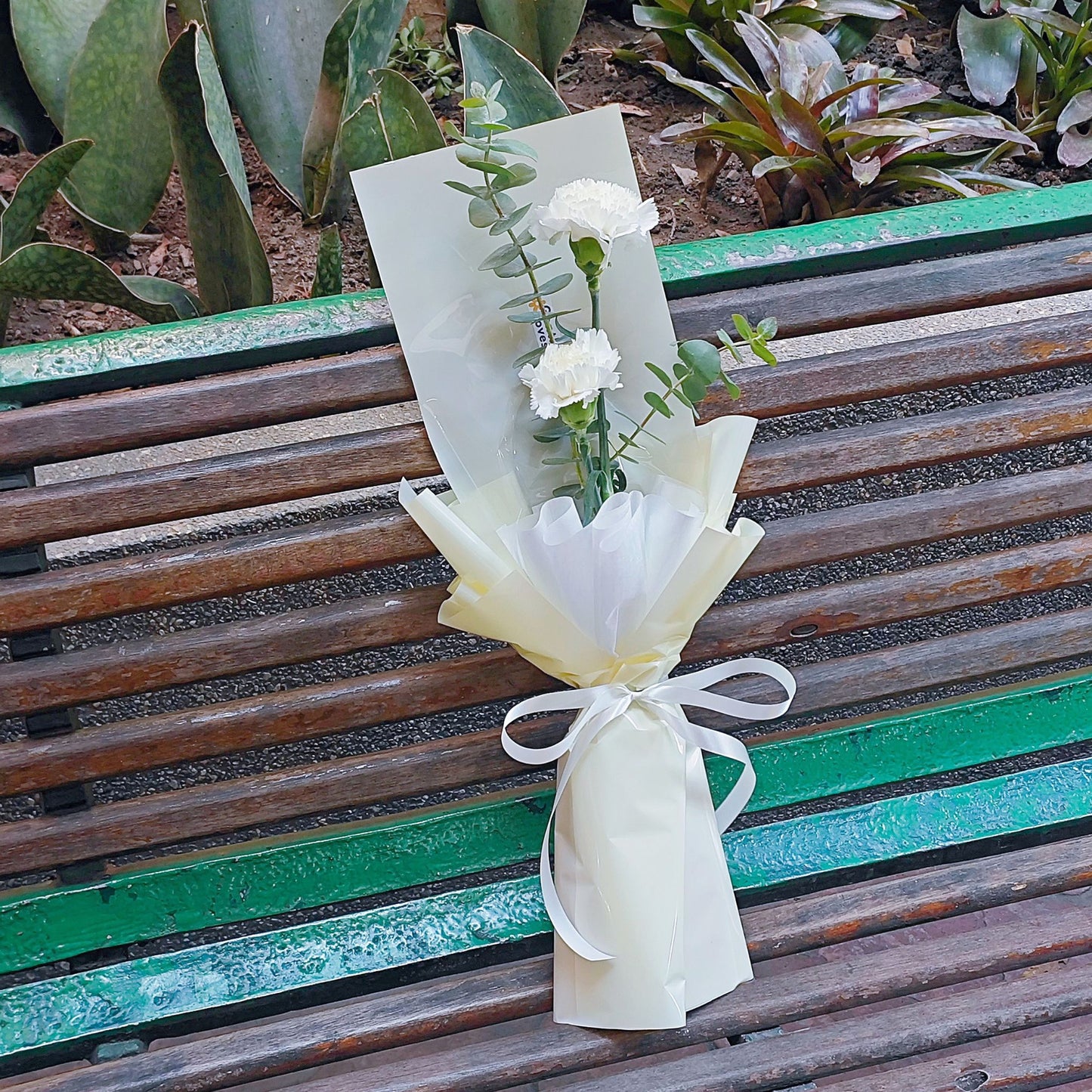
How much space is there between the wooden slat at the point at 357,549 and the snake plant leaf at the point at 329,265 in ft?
0.91

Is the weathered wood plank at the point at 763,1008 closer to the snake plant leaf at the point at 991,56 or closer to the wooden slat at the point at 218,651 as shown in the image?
the wooden slat at the point at 218,651

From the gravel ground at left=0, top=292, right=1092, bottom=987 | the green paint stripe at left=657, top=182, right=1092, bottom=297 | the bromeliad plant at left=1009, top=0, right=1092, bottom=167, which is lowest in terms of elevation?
the gravel ground at left=0, top=292, right=1092, bottom=987

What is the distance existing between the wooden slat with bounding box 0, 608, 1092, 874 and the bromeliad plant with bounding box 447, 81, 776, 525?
0.29 metres

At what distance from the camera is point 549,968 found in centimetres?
96

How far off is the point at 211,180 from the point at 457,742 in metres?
0.61

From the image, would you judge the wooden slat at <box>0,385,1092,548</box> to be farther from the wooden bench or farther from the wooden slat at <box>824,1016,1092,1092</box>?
the wooden slat at <box>824,1016,1092,1092</box>

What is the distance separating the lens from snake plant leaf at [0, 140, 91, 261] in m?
1.00

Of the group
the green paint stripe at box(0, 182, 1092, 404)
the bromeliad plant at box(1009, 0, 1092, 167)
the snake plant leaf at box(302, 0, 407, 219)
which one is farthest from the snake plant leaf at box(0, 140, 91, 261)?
the bromeliad plant at box(1009, 0, 1092, 167)

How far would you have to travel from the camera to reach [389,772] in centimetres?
103

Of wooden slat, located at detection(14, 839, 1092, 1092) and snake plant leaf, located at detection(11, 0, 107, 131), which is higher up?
snake plant leaf, located at detection(11, 0, 107, 131)

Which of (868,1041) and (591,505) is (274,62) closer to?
(591,505)

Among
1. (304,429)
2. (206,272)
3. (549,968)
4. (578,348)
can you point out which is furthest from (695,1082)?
(206,272)

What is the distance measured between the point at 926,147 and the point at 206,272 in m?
1.00

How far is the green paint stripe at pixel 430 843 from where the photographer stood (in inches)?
40.4
